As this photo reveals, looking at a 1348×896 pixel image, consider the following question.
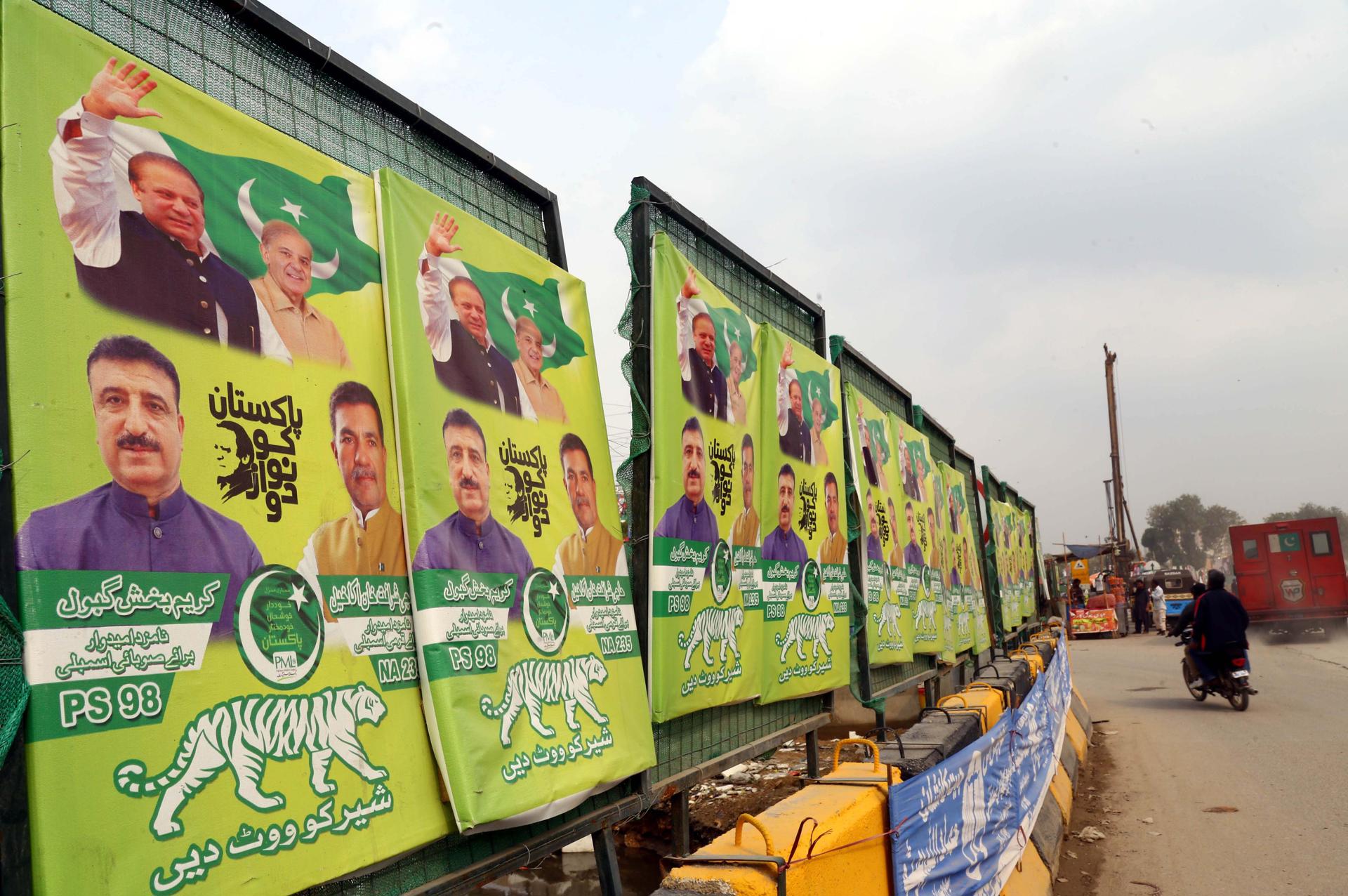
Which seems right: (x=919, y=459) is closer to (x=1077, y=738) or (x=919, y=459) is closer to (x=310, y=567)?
(x=1077, y=738)

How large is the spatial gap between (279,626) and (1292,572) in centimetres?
2978

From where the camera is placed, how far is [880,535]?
24.2 feet

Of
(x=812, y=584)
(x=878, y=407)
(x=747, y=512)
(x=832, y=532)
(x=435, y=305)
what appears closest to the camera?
(x=435, y=305)

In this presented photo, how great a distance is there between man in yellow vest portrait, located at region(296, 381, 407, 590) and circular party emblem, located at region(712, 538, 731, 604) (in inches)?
79.7

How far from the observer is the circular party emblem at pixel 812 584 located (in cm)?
571

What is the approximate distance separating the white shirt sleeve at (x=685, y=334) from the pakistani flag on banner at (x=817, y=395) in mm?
1601

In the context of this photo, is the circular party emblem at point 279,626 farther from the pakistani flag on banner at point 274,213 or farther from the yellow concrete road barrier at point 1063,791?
the yellow concrete road barrier at point 1063,791

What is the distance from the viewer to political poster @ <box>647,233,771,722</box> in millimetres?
4102

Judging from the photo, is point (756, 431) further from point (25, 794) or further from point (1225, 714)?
point (1225, 714)

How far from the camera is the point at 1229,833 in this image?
7.50m

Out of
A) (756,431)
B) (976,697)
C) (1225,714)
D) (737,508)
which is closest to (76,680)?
(737,508)

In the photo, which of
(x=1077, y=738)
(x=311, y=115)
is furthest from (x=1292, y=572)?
(x=311, y=115)

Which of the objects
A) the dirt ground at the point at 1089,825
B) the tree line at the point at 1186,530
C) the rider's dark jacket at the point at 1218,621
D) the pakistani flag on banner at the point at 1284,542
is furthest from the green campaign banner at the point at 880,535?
the tree line at the point at 1186,530

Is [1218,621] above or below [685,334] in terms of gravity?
below
